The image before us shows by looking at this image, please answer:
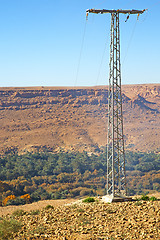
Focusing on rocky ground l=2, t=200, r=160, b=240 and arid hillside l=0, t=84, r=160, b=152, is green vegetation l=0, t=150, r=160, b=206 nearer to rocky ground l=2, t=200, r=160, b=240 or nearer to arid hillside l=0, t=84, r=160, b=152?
arid hillside l=0, t=84, r=160, b=152

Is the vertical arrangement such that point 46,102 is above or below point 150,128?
above

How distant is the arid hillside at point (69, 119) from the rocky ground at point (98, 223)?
5512cm

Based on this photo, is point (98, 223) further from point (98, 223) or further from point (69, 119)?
point (69, 119)

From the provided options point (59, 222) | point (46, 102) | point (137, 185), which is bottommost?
point (137, 185)

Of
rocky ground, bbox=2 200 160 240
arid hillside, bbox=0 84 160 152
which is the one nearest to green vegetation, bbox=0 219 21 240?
rocky ground, bbox=2 200 160 240

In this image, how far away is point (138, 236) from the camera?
29.7ft

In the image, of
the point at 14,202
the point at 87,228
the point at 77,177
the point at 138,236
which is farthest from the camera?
the point at 77,177

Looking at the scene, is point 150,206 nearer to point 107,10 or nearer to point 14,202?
point 107,10

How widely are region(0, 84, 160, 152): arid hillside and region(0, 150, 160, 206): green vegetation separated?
8.04 metres

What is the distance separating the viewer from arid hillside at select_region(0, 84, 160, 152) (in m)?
72.0

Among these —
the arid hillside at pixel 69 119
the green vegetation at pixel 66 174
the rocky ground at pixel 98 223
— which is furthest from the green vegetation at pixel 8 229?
the arid hillside at pixel 69 119

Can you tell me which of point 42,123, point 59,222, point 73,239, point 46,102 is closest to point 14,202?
point 59,222

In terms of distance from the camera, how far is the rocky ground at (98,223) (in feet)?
30.6

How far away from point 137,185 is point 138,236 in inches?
1391
